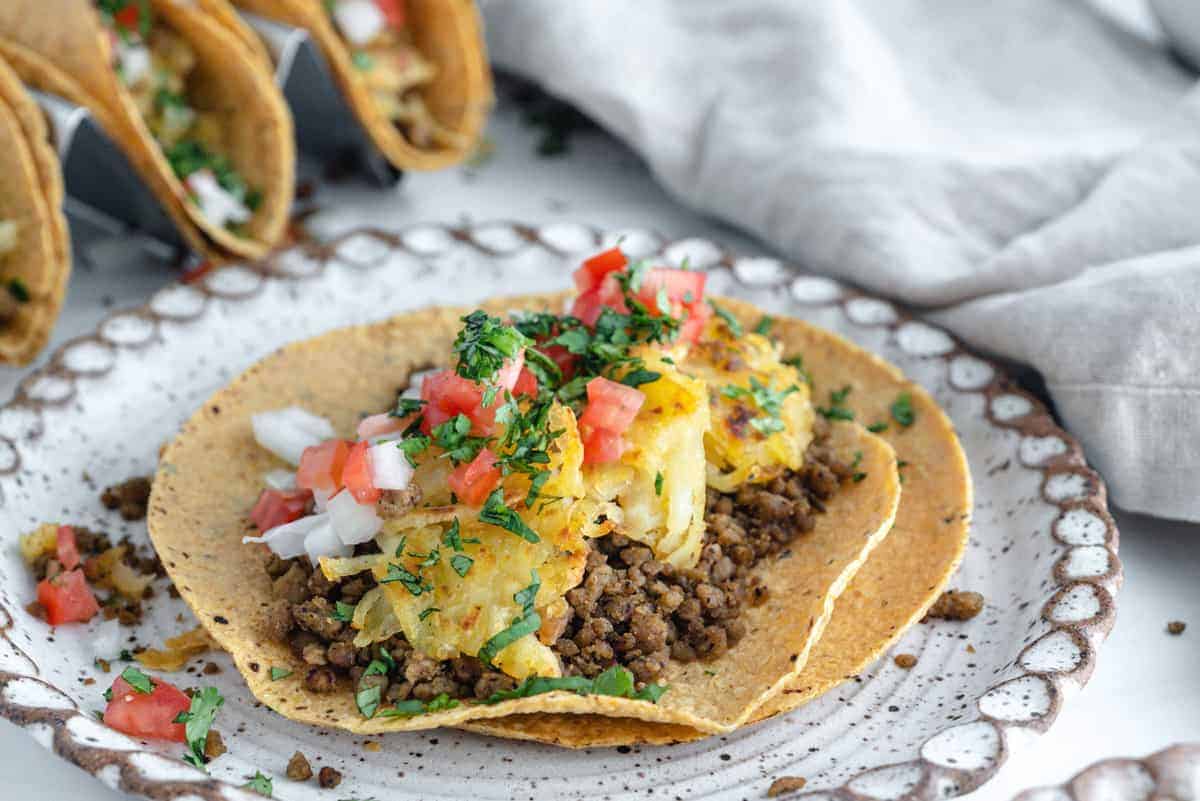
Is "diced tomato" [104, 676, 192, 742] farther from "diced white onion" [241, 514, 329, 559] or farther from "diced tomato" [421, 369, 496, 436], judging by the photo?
"diced tomato" [421, 369, 496, 436]

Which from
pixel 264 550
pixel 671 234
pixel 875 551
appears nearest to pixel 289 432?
pixel 264 550

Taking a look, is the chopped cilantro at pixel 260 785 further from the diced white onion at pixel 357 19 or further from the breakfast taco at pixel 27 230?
the diced white onion at pixel 357 19

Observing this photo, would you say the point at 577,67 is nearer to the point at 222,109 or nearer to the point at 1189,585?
the point at 222,109

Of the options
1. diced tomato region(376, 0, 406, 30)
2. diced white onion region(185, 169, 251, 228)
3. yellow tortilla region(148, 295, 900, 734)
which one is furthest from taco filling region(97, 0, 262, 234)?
yellow tortilla region(148, 295, 900, 734)

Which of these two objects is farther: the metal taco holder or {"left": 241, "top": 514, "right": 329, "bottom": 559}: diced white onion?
the metal taco holder

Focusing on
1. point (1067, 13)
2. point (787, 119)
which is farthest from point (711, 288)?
point (1067, 13)

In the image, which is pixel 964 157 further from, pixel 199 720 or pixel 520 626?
pixel 199 720
